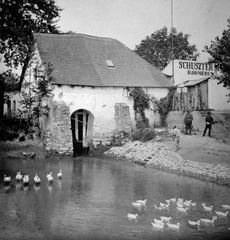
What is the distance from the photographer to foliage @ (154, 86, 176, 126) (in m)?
26.7

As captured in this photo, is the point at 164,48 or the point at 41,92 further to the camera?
the point at 164,48

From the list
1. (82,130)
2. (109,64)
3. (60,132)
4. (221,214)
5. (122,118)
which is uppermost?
(109,64)

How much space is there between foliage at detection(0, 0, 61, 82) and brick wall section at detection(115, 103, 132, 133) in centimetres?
864

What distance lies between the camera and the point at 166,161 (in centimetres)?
1859

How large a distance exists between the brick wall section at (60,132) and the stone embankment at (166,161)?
2959 millimetres

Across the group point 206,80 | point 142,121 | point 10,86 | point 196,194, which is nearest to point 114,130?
point 142,121

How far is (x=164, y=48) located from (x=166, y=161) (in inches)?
1174

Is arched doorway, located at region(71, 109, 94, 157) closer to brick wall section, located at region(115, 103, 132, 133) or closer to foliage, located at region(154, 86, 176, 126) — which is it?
brick wall section, located at region(115, 103, 132, 133)

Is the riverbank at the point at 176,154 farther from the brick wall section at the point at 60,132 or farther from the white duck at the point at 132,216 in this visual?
the white duck at the point at 132,216

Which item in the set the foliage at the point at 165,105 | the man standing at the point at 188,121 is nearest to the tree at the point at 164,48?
the foliage at the point at 165,105

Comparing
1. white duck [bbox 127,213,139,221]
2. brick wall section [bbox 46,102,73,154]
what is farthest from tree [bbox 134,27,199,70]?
white duck [bbox 127,213,139,221]

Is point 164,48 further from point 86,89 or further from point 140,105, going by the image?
point 86,89

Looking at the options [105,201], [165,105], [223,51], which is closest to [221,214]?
[105,201]

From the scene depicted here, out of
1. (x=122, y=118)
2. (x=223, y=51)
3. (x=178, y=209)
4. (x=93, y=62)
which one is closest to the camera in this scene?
(x=178, y=209)
